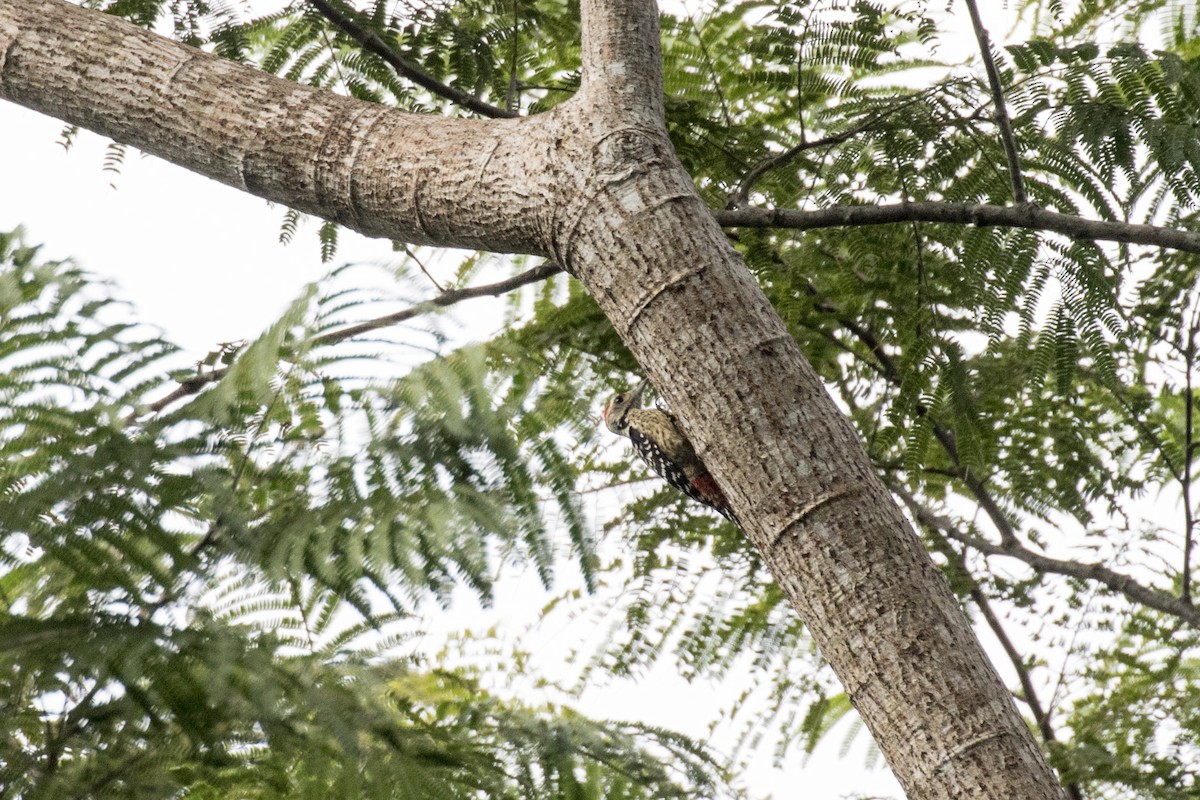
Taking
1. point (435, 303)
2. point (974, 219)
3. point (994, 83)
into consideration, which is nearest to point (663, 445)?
point (435, 303)

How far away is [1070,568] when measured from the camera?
4.09m

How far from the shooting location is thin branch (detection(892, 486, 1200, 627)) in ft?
12.5

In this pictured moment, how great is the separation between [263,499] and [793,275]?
78.5 inches

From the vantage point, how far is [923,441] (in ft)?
12.3

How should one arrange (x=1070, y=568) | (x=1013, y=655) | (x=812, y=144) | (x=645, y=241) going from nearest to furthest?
(x=645, y=241)
(x=812, y=144)
(x=1070, y=568)
(x=1013, y=655)

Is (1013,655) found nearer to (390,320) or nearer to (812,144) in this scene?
(812,144)

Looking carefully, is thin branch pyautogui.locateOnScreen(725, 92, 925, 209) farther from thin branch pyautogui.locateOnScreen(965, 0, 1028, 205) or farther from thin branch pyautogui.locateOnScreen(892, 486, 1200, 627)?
thin branch pyautogui.locateOnScreen(892, 486, 1200, 627)

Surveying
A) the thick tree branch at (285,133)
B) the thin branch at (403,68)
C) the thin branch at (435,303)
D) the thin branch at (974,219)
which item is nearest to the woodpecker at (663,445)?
the thin branch at (435,303)

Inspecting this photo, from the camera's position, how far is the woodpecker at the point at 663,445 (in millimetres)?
3801

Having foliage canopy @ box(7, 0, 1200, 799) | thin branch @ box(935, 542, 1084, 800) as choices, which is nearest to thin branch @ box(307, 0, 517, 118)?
foliage canopy @ box(7, 0, 1200, 799)

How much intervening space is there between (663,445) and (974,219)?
146 cm

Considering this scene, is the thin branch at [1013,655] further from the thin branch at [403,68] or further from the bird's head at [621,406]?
the thin branch at [403,68]

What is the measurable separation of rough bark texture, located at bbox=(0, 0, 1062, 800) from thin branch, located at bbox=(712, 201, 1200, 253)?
533 millimetres

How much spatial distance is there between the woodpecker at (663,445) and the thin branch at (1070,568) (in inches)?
32.9
